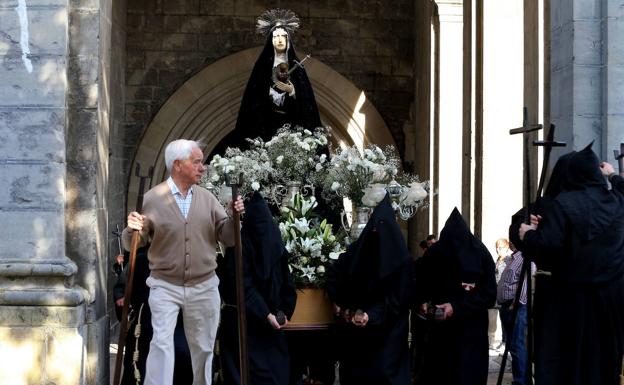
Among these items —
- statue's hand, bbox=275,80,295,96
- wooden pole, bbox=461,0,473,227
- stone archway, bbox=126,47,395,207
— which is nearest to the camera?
statue's hand, bbox=275,80,295,96

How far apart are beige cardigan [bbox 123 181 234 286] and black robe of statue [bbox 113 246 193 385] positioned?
0.84m

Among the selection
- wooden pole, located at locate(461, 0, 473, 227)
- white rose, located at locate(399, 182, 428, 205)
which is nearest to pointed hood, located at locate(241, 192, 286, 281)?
white rose, located at locate(399, 182, 428, 205)

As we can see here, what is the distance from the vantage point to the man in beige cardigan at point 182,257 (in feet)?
19.9

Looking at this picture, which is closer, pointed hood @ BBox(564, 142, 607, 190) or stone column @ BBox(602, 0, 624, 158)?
pointed hood @ BBox(564, 142, 607, 190)

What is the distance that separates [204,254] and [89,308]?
1213 mm

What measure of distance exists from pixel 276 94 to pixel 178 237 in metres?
2.51

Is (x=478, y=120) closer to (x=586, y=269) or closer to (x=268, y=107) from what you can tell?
(x=268, y=107)

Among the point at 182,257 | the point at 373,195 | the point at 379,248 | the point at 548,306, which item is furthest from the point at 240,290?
the point at 548,306

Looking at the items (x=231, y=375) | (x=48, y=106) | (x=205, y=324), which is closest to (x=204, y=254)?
(x=205, y=324)

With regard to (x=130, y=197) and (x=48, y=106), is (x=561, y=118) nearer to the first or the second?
(x=48, y=106)

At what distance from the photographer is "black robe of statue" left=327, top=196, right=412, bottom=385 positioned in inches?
261

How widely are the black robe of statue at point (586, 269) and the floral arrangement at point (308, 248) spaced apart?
1.44m

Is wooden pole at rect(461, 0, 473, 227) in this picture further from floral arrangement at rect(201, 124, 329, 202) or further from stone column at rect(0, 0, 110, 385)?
stone column at rect(0, 0, 110, 385)

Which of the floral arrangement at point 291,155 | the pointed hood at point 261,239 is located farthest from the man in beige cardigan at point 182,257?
the floral arrangement at point 291,155
